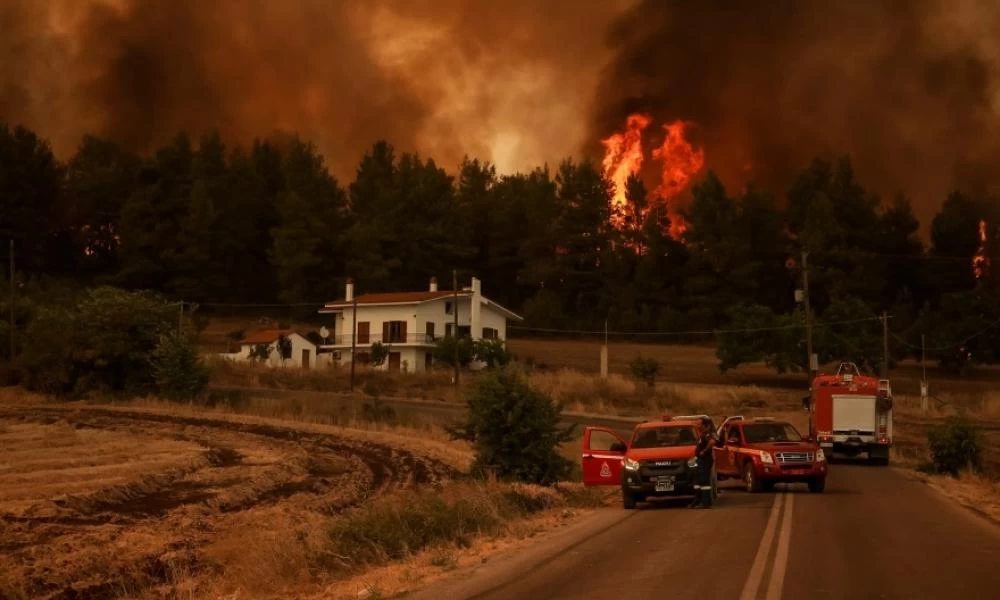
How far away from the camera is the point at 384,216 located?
115500 mm

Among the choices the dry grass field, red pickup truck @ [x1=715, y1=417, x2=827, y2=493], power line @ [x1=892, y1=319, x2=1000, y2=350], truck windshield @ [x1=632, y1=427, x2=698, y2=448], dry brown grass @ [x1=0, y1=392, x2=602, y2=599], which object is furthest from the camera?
power line @ [x1=892, y1=319, x2=1000, y2=350]

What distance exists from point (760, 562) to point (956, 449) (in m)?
23.9

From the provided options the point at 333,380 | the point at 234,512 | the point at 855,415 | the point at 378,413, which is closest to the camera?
the point at 234,512

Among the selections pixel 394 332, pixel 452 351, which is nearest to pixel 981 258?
pixel 452 351

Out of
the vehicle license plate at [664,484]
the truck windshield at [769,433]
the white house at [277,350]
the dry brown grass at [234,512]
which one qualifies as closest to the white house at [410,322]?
the white house at [277,350]

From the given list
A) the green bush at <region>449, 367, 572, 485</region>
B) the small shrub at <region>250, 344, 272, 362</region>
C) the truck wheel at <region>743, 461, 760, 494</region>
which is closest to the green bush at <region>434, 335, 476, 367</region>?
the small shrub at <region>250, 344, 272, 362</region>

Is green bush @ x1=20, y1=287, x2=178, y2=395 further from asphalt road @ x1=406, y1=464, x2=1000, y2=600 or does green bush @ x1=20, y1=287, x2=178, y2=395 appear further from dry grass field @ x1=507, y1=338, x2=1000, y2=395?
asphalt road @ x1=406, y1=464, x2=1000, y2=600

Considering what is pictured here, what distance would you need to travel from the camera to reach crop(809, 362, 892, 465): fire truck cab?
40094 mm

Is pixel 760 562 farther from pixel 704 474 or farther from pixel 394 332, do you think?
pixel 394 332

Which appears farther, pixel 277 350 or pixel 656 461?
pixel 277 350

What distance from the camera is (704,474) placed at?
23031 millimetres

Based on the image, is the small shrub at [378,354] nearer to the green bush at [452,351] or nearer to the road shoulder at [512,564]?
the green bush at [452,351]

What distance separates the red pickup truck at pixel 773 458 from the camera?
2638 centimetres

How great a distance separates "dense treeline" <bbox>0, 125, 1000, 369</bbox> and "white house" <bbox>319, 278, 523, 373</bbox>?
1675 cm
